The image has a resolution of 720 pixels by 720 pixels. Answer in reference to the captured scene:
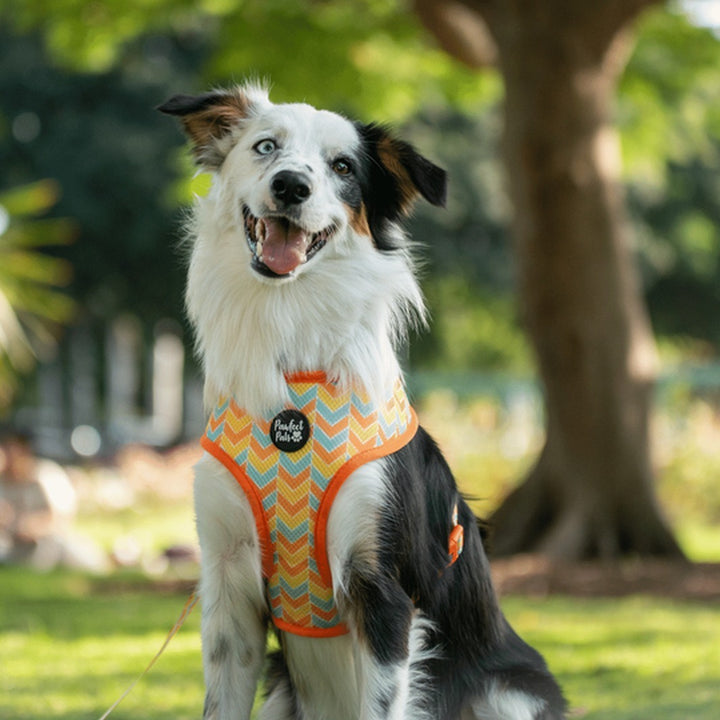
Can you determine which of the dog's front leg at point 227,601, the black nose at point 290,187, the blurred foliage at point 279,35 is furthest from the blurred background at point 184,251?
the dog's front leg at point 227,601

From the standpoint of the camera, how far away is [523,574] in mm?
9336

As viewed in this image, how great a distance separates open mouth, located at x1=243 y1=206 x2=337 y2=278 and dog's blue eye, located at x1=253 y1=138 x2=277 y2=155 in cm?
20

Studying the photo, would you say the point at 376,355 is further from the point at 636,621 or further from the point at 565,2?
the point at 565,2

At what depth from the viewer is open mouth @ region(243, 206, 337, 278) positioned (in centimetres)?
339

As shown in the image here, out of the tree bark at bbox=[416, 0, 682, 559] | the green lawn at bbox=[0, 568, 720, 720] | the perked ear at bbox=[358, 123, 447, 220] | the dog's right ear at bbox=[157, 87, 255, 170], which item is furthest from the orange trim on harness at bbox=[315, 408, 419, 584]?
the tree bark at bbox=[416, 0, 682, 559]

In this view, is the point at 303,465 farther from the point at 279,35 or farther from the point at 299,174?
the point at 279,35

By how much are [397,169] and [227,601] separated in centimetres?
138

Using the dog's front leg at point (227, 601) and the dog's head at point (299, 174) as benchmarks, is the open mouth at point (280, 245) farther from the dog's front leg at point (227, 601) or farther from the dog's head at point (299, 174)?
the dog's front leg at point (227, 601)

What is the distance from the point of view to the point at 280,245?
3412 mm

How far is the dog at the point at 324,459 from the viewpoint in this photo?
10.7 feet

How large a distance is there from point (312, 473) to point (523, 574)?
6381 mm

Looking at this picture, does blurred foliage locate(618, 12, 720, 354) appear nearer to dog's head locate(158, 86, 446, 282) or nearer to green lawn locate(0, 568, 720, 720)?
green lawn locate(0, 568, 720, 720)

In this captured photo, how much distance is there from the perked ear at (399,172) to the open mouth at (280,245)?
0.31 m

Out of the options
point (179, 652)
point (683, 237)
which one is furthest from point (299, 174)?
point (683, 237)
